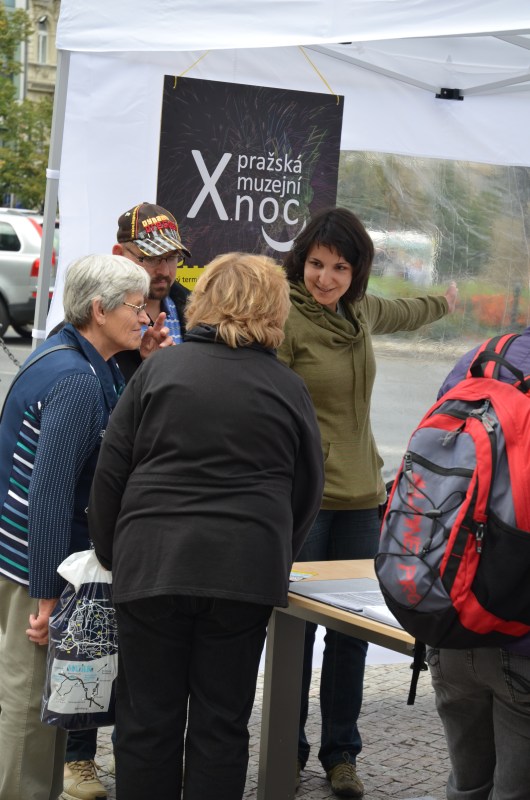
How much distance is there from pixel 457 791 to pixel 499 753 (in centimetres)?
26

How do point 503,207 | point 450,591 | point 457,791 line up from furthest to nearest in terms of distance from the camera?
1. point 503,207
2. point 457,791
3. point 450,591

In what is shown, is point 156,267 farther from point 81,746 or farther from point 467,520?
point 467,520

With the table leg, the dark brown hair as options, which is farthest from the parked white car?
the table leg

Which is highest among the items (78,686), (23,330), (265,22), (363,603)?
(265,22)

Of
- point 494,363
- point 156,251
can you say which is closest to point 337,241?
point 156,251

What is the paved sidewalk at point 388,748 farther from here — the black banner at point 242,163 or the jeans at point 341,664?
the black banner at point 242,163

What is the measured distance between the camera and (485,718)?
2342mm

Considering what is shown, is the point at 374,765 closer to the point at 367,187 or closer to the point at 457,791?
the point at 457,791

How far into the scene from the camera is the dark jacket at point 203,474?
97.1 inches

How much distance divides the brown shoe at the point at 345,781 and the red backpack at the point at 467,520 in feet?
5.58

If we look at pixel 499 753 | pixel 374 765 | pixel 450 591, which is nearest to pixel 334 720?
pixel 374 765

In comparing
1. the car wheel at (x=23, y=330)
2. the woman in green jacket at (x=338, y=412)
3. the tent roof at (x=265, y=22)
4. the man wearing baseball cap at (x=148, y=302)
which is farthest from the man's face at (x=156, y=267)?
the car wheel at (x=23, y=330)

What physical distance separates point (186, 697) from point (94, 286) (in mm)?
1102

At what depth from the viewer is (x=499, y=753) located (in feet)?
7.38
